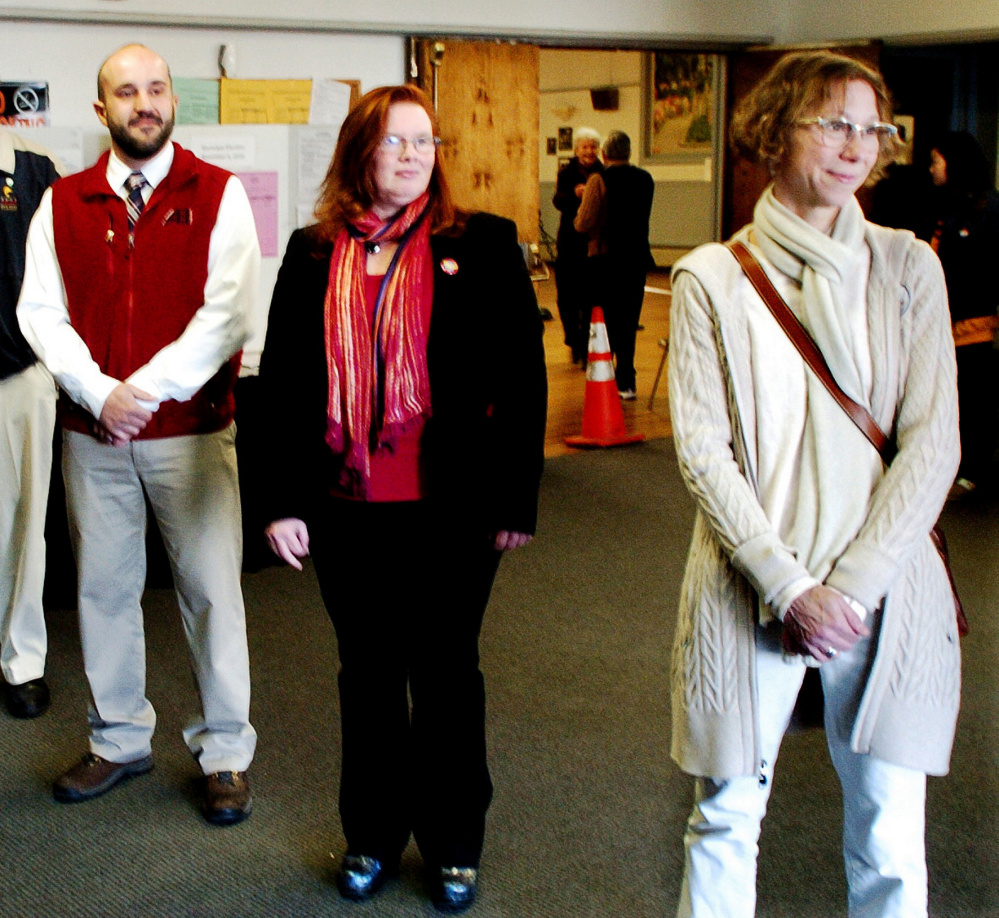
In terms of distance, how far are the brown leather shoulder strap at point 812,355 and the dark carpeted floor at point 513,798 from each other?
108 cm

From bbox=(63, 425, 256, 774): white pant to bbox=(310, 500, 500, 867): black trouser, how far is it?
1.70ft

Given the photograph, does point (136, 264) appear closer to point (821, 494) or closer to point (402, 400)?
point (402, 400)

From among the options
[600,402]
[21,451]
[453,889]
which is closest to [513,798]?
[453,889]

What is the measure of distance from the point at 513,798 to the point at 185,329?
48.9 inches

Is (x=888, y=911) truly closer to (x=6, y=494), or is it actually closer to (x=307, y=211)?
(x=6, y=494)

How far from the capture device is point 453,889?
2320 mm

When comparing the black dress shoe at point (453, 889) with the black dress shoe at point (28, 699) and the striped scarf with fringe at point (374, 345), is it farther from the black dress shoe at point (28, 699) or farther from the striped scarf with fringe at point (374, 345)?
the black dress shoe at point (28, 699)

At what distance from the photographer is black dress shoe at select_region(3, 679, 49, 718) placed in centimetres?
328

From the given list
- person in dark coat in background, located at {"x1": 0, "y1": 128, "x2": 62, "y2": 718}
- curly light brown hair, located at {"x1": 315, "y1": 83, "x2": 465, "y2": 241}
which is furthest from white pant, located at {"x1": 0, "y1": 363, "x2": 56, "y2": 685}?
curly light brown hair, located at {"x1": 315, "y1": 83, "x2": 465, "y2": 241}

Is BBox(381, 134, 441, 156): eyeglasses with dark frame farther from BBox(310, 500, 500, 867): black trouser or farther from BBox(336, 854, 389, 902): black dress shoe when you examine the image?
BBox(336, 854, 389, 902): black dress shoe

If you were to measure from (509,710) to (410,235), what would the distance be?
154 cm


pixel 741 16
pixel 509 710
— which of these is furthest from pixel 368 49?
pixel 509 710

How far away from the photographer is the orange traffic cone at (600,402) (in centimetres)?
637

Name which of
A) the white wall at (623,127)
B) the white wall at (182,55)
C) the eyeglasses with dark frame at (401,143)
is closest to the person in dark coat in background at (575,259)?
the white wall at (182,55)
